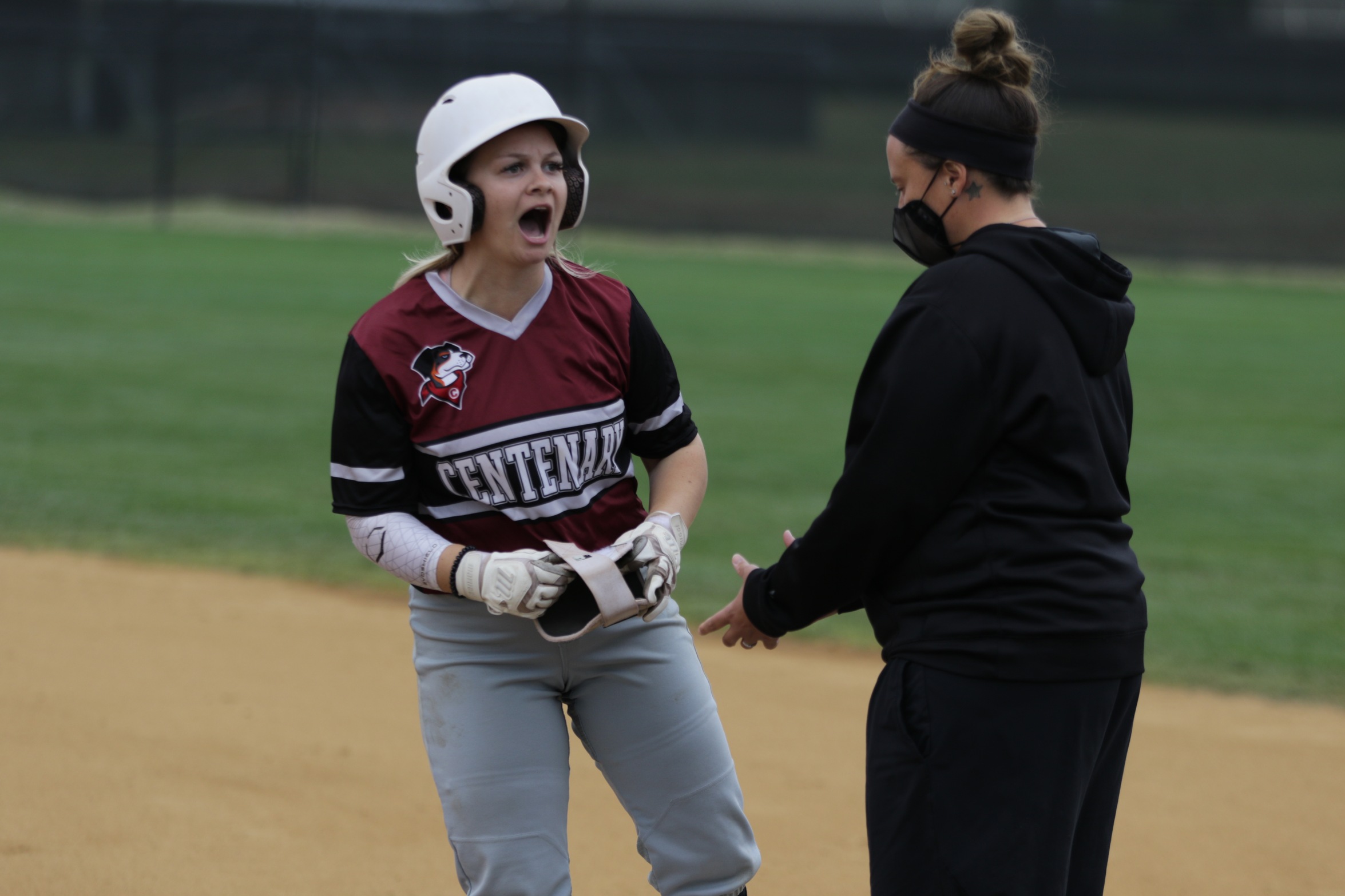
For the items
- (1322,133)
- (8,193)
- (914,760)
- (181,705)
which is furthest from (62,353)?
(1322,133)

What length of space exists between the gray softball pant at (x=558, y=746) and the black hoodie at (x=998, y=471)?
0.63 meters

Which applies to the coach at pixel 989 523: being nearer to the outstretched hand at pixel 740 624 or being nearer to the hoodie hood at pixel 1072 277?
the hoodie hood at pixel 1072 277

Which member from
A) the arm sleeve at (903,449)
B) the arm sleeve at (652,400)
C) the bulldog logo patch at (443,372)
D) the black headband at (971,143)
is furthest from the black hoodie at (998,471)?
the bulldog logo patch at (443,372)

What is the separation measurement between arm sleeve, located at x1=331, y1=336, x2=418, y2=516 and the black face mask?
1.02 metres

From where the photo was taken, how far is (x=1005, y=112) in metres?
2.43

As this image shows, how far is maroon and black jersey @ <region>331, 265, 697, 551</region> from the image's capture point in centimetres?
275

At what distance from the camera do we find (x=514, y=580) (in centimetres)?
263

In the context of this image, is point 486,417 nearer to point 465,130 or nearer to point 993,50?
point 465,130

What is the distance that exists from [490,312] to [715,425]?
851cm

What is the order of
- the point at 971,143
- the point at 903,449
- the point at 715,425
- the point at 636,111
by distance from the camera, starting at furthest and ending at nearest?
1. the point at 636,111
2. the point at 715,425
3. the point at 971,143
4. the point at 903,449

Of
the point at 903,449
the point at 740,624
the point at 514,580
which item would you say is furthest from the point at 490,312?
the point at 903,449

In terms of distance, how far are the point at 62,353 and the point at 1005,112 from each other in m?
12.5

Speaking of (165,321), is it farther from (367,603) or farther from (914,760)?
(914,760)

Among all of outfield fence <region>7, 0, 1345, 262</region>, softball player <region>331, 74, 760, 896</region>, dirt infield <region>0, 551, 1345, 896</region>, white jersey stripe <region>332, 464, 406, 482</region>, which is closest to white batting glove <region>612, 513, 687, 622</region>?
softball player <region>331, 74, 760, 896</region>
